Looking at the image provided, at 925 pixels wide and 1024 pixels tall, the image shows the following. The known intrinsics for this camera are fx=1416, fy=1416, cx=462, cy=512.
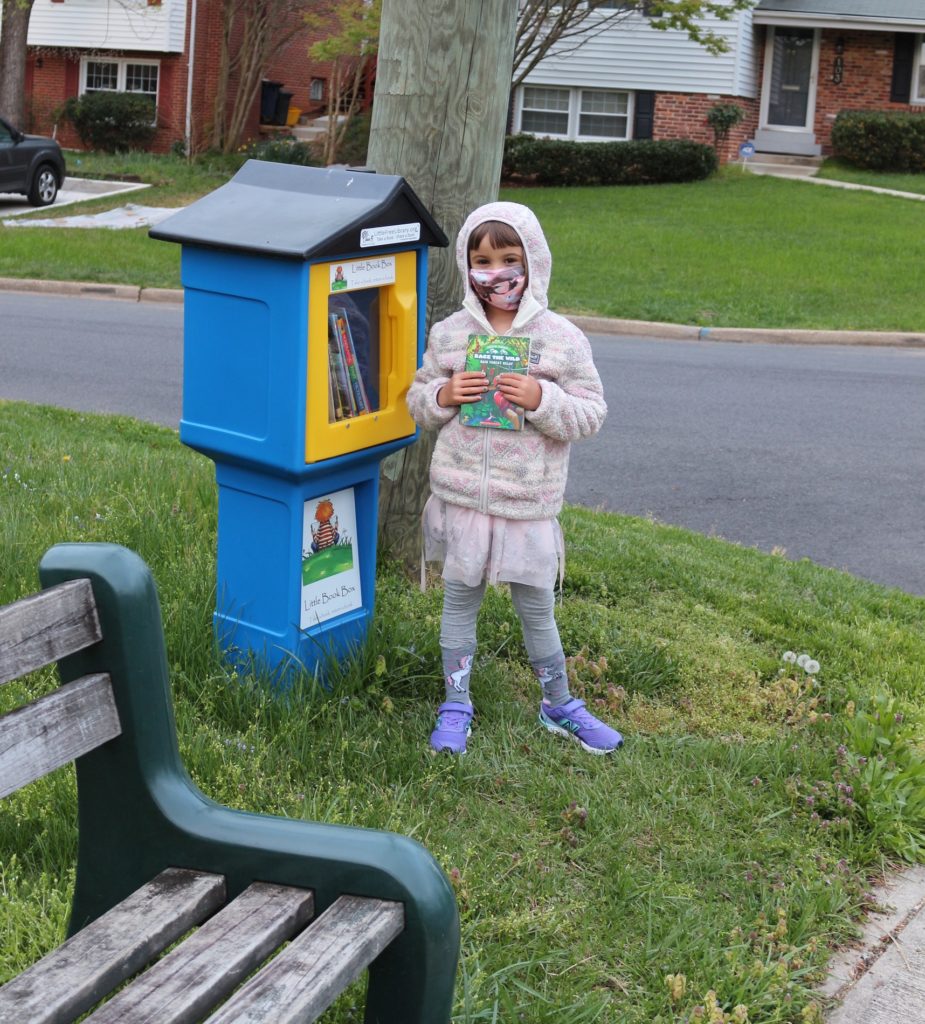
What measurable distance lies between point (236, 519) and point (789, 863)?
5.47 ft

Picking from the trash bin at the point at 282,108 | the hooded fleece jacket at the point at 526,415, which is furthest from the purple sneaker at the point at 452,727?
the trash bin at the point at 282,108

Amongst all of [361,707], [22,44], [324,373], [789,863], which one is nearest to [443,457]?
[324,373]

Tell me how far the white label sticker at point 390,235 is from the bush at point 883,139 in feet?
80.0

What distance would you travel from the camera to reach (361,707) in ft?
12.4

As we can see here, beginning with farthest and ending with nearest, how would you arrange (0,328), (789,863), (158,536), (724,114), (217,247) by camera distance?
(724,114)
(0,328)
(158,536)
(217,247)
(789,863)

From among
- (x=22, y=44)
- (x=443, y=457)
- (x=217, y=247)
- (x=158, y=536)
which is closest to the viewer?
(x=217, y=247)

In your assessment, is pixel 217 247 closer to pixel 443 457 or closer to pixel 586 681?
pixel 443 457

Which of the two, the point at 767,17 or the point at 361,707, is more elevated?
the point at 767,17

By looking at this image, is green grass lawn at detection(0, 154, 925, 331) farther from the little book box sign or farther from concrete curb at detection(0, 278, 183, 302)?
the little book box sign

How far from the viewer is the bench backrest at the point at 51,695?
202 cm

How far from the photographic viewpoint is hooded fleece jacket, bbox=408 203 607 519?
363 cm

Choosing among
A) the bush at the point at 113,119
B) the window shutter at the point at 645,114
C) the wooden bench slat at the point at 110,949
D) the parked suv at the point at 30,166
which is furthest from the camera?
the window shutter at the point at 645,114

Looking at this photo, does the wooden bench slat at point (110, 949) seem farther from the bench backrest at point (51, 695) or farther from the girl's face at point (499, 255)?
the girl's face at point (499, 255)

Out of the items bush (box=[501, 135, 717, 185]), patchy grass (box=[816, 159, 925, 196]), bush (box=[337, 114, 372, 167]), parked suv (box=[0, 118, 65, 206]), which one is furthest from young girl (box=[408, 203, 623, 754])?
bush (box=[337, 114, 372, 167])
